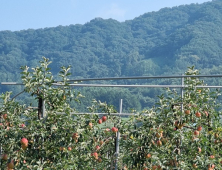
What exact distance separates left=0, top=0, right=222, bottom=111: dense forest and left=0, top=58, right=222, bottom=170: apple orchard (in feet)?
157

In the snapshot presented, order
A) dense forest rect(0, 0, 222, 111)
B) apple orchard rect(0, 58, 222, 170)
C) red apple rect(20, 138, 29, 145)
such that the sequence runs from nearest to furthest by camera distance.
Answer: red apple rect(20, 138, 29, 145), apple orchard rect(0, 58, 222, 170), dense forest rect(0, 0, 222, 111)

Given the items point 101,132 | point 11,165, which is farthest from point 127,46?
point 11,165

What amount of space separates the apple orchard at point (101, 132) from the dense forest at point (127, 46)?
4772 cm

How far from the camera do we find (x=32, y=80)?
340 centimetres

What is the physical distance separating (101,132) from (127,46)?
6820 cm

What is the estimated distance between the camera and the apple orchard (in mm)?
3465

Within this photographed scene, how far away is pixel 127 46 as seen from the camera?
72.4 m

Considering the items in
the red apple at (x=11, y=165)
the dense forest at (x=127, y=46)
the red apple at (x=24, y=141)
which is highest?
the dense forest at (x=127, y=46)

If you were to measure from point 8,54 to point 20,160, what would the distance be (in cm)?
6303

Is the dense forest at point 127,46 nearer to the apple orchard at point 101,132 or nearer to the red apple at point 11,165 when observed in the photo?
the apple orchard at point 101,132

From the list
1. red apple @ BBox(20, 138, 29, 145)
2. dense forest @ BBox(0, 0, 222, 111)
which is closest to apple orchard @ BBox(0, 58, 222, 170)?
red apple @ BBox(20, 138, 29, 145)

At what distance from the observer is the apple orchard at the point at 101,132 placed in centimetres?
346

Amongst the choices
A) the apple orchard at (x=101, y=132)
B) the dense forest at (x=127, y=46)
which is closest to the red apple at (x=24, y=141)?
the apple orchard at (x=101, y=132)

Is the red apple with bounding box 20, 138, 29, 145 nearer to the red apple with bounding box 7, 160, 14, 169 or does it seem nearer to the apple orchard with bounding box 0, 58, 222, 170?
the apple orchard with bounding box 0, 58, 222, 170
